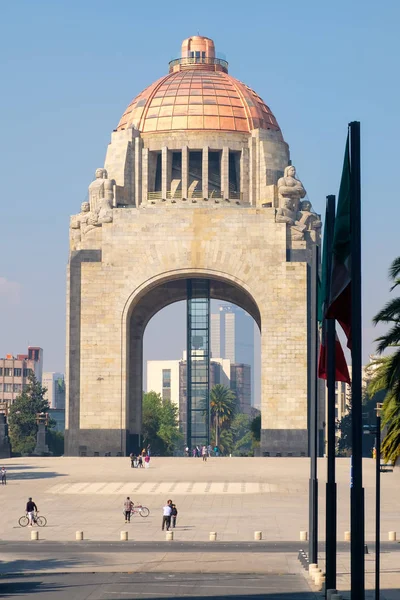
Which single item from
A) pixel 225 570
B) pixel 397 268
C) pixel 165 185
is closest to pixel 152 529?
pixel 225 570

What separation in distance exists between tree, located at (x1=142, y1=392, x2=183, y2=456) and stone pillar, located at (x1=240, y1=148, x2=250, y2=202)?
2873 cm

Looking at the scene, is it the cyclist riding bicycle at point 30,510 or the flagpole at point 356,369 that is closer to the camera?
the flagpole at point 356,369

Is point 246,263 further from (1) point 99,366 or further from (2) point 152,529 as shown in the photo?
(2) point 152,529

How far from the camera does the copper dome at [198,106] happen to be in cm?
8550

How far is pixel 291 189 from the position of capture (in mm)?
80062

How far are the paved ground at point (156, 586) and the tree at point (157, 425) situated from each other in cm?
7494

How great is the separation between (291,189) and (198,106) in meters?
10.2

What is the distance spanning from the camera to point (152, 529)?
1754 inches

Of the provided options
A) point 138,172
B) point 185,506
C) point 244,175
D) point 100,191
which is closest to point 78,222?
point 100,191

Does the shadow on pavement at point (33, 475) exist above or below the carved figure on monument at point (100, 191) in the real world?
below

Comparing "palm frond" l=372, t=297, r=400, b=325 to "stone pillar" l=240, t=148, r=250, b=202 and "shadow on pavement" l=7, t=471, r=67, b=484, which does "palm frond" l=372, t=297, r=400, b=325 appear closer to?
"shadow on pavement" l=7, t=471, r=67, b=484

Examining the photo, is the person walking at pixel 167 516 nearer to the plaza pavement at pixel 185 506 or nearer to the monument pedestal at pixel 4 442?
the plaza pavement at pixel 185 506

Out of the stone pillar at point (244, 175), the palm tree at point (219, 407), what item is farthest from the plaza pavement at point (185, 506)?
the palm tree at point (219, 407)

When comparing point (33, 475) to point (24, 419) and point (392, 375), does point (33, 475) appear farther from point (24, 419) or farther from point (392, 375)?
point (24, 419)
